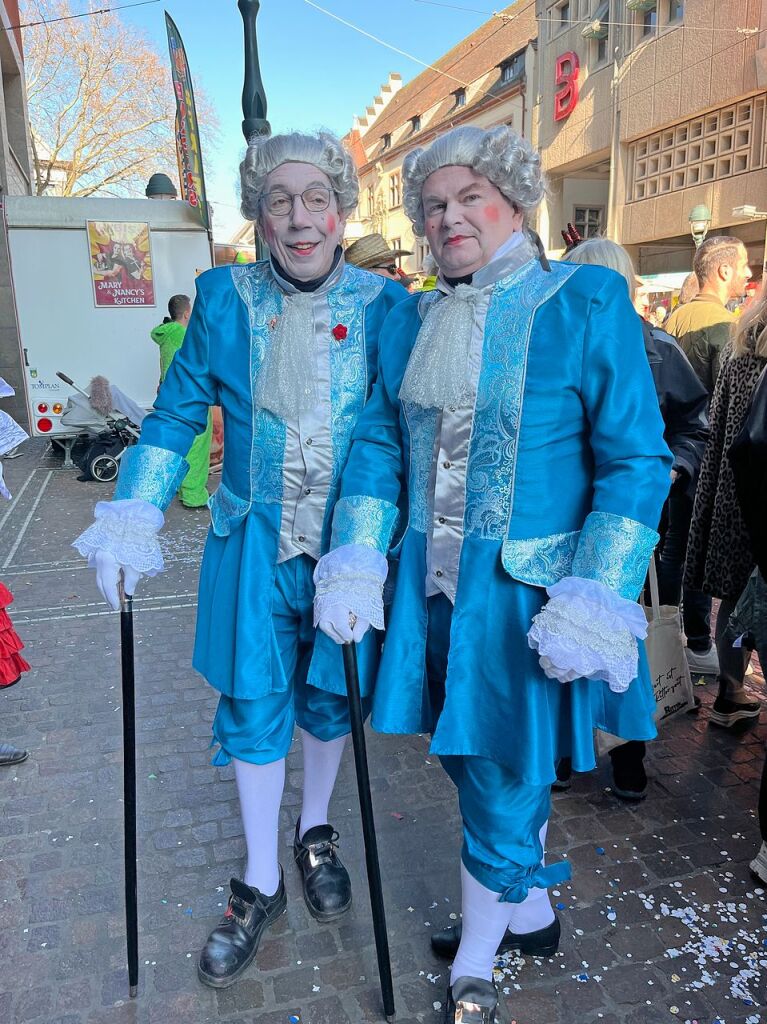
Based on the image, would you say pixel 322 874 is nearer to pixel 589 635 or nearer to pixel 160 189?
pixel 589 635

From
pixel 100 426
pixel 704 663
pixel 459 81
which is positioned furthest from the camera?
pixel 459 81

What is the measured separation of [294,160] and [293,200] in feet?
0.34

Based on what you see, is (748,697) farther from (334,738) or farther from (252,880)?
(252,880)

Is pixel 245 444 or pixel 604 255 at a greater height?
pixel 604 255

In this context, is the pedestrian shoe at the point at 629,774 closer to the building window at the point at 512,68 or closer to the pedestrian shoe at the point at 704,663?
the pedestrian shoe at the point at 704,663

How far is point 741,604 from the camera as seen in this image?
2365 millimetres

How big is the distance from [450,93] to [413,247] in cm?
669

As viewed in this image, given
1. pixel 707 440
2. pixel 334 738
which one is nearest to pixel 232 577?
pixel 334 738

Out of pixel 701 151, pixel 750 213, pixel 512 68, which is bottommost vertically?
pixel 750 213

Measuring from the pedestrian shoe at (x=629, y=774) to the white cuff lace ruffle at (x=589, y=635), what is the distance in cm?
140

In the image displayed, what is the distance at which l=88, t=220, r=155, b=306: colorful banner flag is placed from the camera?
945 centimetres

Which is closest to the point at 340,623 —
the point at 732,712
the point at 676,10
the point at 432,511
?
the point at 432,511

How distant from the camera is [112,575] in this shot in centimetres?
186

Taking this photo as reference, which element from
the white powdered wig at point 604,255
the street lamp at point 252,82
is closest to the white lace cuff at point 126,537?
the white powdered wig at point 604,255
